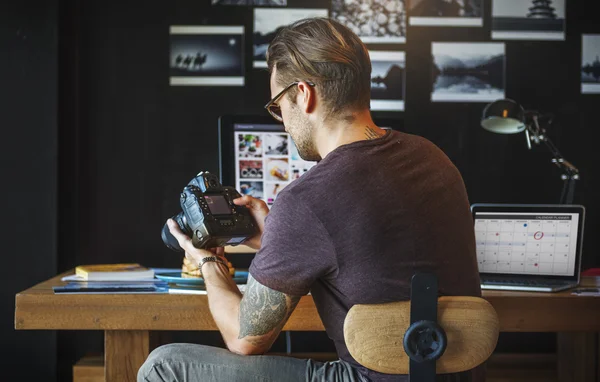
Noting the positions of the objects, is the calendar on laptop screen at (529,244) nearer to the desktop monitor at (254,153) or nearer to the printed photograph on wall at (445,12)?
the desktop monitor at (254,153)

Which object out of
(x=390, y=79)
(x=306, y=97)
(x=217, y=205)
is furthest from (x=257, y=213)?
(x=390, y=79)

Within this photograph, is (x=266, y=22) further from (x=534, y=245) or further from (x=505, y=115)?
(x=534, y=245)

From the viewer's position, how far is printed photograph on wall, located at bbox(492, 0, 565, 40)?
2889 mm

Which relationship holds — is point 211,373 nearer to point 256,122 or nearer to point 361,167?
point 361,167

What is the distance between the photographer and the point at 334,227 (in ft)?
4.12

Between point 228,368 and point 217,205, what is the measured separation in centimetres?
40

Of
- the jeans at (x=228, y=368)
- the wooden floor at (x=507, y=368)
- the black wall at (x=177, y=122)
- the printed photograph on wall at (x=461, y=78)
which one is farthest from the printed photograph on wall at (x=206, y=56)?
the jeans at (x=228, y=368)

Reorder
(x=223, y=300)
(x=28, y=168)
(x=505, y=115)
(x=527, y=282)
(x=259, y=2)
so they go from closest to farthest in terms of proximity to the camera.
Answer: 1. (x=223, y=300)
2. (x=527, y=282)
3. (x=505, y=115)
4. (x=28, y=168)
5. (x=259, y=2)

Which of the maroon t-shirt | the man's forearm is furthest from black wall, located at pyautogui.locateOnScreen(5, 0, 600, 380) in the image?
the maroon t-shirt

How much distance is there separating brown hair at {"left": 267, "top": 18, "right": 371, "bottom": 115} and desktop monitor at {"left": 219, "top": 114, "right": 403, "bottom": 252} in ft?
2.71

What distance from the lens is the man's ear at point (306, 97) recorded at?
56.0 inches

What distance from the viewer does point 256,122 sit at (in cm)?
226

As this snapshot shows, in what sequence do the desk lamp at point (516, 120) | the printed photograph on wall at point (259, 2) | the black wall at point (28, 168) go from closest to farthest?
the desk lamp at point (516, 120)
the black wall at point (28, 168)
the printed photograph on wall at point (259, 2)

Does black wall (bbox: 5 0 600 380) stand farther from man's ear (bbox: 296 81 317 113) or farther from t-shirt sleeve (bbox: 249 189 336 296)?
t-shirt sleeve (bbox: 249 189 336 296)
